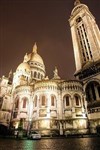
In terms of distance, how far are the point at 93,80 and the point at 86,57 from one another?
11142 mm

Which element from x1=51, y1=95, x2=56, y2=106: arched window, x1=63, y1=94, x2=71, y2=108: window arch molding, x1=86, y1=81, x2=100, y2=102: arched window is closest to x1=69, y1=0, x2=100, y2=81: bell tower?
x1=86, y1=81, x2=100, y2=102: arched window

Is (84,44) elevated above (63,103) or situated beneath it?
elevated above

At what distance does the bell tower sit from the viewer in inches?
1585

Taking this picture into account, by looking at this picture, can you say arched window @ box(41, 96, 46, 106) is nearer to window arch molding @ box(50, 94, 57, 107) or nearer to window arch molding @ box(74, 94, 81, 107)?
window arch molding @ box(50, 94, 57, 107)

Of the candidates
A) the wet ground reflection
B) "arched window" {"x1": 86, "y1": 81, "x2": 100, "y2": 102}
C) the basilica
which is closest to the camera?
the wet ground reflection

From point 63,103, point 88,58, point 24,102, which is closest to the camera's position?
point 63,103

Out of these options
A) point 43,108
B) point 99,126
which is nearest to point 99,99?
point 99,126

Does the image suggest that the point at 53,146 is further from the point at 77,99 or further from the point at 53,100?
the point at 77,99

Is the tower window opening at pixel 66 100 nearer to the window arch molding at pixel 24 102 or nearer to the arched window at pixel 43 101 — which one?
the arched window at pixel 43 101

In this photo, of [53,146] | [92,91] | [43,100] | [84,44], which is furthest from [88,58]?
[53,146]

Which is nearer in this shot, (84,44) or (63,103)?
(63,103)

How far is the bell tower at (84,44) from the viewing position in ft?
132

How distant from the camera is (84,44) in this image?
48469 millimetres

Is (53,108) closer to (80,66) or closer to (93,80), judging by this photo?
(93,80)
